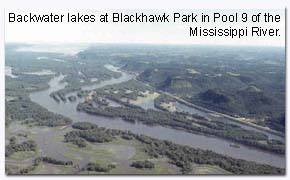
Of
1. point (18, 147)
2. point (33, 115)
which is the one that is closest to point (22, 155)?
point (18, 147)

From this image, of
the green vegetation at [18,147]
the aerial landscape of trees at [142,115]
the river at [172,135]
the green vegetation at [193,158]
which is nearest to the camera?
the green vegetation at [193,158]

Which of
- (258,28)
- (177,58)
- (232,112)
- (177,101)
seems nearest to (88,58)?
(177,58)

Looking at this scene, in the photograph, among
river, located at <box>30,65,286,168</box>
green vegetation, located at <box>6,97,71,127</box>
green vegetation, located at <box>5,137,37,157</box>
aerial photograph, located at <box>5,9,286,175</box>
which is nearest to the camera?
aerial photograph, located at <box>5,9,286,175</box>

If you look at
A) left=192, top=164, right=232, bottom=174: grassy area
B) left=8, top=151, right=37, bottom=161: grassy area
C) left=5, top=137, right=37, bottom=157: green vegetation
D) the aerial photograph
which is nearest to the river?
the aerial photograph

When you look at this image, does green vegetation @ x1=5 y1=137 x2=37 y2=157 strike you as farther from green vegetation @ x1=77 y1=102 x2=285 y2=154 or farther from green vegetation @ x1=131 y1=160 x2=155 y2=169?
green vegetation @ x1=77 y1=102 x2=285 y2=154

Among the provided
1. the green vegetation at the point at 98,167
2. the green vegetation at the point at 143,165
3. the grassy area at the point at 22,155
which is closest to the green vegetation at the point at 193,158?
the green vegetation at the point at 143,165

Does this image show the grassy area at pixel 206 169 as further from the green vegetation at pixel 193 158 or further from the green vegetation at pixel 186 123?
the green vegetation at pixel 186 123

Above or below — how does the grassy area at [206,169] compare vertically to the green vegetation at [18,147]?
below

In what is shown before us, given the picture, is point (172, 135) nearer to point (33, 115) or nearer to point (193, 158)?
point (193, 158)

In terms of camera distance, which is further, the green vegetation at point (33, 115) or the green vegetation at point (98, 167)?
the green vegetation at point (33, 115)
